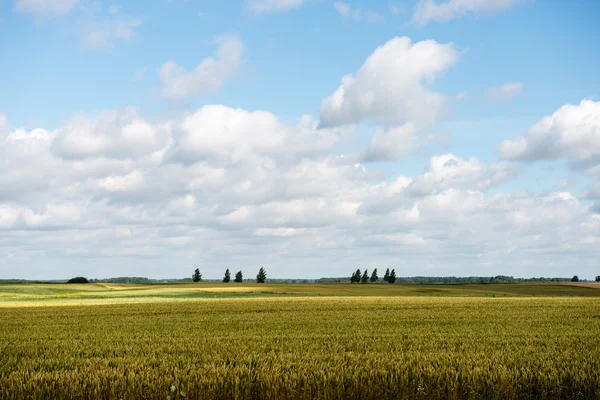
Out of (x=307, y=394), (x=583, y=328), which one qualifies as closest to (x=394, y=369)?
(x=307, y=394)

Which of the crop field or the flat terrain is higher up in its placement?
the crop field

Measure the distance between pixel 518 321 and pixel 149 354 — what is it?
1936 cm

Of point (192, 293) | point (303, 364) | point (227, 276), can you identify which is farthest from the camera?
point (227, 276)

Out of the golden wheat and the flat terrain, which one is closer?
the golden wheat

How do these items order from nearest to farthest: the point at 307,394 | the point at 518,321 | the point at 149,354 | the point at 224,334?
the point at 307,394, the point at 149,354, the point at 224,334, the point at 518,321

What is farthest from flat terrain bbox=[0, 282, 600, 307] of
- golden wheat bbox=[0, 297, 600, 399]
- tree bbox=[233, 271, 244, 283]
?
tree bbox=[233, 271, 244, 283]

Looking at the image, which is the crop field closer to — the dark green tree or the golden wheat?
the golden wheat

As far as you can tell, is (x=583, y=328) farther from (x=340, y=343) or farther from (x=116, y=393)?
(x=116, y=393)

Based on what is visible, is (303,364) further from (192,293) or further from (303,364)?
(192,293)

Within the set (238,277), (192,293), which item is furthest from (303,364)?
(238,277)

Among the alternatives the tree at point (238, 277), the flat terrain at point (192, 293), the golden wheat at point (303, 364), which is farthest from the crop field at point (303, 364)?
the tree at point (238, 277)

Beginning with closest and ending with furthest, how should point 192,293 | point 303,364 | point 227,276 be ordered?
point 303,364, point 192,293, point 227,276

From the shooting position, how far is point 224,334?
20.5 meters

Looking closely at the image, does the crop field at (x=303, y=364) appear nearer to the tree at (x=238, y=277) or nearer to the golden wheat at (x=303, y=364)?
the golden wheat at (x=303, y=364)
